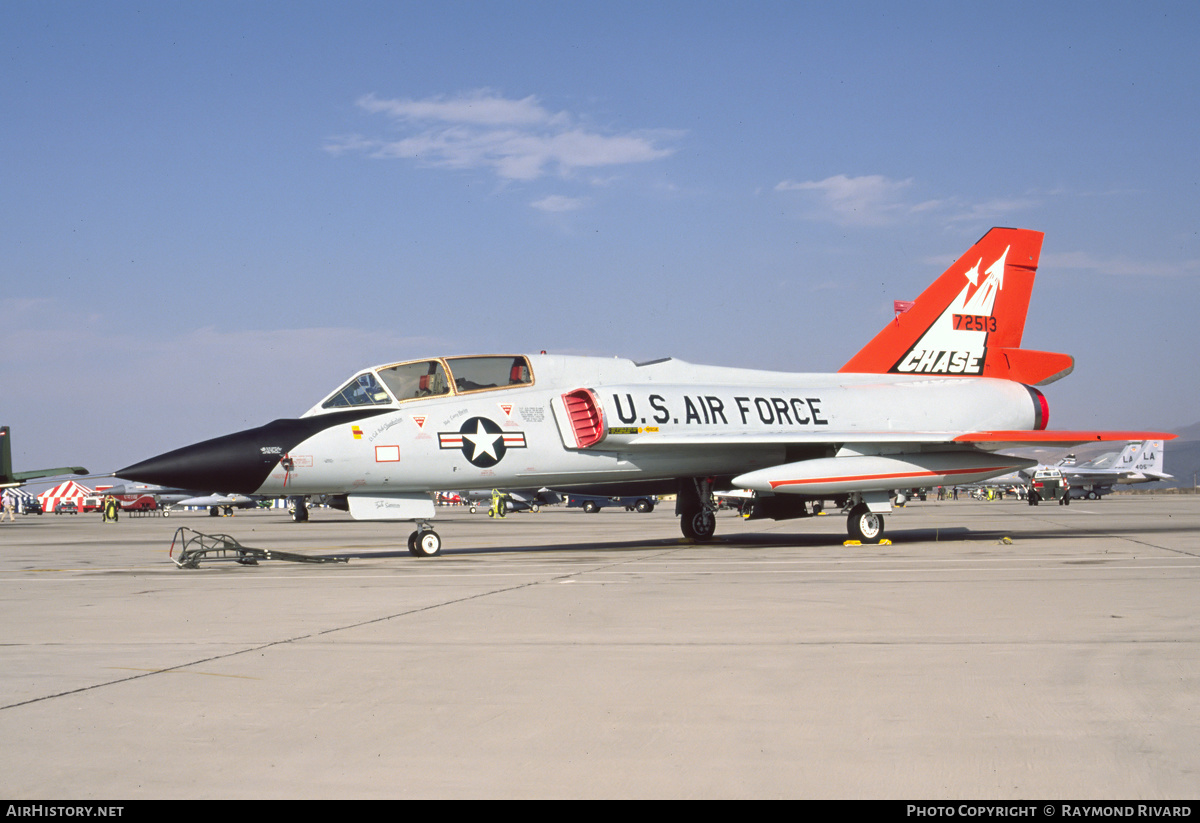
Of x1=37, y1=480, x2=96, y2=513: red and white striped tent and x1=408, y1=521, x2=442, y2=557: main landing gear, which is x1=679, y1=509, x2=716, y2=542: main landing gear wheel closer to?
x1=408, y1=521, x2=442, y2=557: main landing gear

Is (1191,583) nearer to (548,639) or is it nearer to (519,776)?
(548,639)

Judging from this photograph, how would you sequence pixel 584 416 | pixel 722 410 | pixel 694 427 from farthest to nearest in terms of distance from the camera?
pixel 722 410 < pixel 694 427 < pixel 584 416

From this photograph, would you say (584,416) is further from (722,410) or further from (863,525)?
(863,525)

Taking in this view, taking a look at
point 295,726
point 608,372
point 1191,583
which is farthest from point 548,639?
point 608,372

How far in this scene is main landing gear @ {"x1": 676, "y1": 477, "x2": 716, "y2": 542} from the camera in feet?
63.4

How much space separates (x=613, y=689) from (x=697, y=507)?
14270 mm

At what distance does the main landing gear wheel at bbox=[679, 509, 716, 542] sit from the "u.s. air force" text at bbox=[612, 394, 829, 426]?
2.67 m

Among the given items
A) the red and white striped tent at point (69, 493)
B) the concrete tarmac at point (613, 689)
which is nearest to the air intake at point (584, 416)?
the concrete tarmac at point (613, 689)

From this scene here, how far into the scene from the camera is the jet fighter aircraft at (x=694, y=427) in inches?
582

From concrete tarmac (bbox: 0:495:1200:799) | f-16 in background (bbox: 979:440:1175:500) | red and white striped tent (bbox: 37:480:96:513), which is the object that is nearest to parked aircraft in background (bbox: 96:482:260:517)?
red and white striped tent (bbox: 37:480:96:513)

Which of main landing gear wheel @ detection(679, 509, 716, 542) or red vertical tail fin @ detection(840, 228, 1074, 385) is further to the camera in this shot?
red vertical tail fin @ detection(840, 228, 1074, 385)

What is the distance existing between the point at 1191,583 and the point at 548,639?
6624 millimetres

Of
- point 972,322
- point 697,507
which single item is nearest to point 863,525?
point 697,507

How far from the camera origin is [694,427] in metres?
17.0
